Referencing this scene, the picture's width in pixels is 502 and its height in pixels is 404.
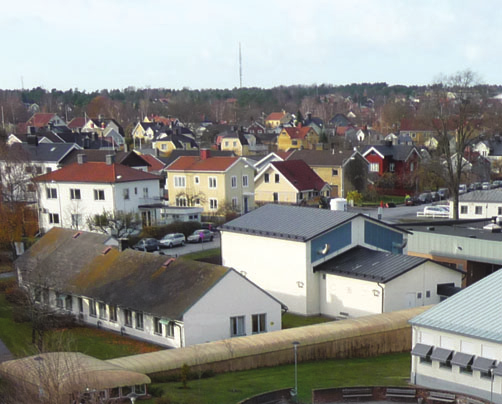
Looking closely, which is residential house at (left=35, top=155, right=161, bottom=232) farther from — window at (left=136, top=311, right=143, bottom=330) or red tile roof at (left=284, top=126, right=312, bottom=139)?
red tile roof at (left=284, top=126, right=312, bottom=139)

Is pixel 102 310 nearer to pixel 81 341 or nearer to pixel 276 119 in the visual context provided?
pixel 81 341

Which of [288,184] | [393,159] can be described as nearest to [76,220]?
[288,184]

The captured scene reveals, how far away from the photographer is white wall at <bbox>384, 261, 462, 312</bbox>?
30.1 meters

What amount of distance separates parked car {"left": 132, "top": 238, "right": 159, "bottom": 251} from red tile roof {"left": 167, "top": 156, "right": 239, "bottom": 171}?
13.7 m

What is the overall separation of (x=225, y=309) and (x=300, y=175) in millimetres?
37136

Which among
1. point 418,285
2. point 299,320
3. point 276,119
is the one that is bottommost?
point 299,320

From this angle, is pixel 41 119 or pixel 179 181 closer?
pixel 179 181

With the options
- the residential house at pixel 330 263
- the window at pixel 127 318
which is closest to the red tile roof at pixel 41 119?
the residential house at pixel 330 263

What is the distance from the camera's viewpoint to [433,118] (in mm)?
54719

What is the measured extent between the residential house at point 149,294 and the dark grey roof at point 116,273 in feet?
0.16

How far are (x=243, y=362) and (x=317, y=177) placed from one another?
4205cm

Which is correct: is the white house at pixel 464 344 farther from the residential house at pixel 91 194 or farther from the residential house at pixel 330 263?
the residential house at pixel 91 194

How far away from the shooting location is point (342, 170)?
67875 millimetres

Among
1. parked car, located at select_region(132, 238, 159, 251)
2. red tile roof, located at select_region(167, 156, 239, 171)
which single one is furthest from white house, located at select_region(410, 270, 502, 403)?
red tile roof, located at select_region(167, 156, 239, 171)
